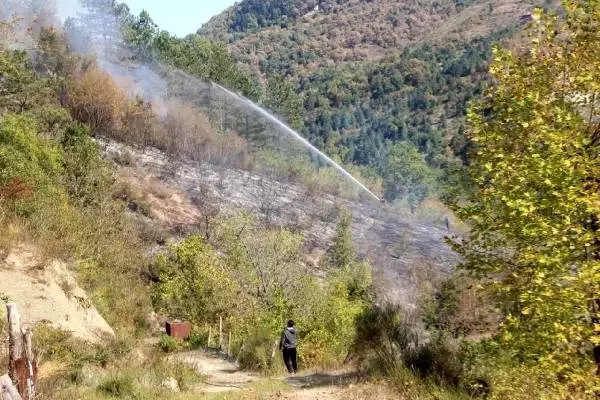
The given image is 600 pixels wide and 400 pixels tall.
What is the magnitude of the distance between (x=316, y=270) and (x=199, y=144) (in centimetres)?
2781

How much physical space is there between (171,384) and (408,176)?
376 ft

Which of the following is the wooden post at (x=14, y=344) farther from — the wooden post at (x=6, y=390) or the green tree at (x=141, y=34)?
the green tree at (x=141, y=34)

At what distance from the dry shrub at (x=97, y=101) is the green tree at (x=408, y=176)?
6612 cm

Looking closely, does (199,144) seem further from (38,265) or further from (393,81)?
(393,81)

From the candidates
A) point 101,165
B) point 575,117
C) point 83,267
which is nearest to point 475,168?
point 575,117

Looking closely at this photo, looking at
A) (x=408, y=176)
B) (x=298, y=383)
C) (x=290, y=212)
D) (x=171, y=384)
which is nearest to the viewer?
(x=171, y=384)

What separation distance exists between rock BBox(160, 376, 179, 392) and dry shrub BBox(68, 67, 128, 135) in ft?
187

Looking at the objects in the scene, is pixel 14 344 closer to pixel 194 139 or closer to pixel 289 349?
pixel 289 349

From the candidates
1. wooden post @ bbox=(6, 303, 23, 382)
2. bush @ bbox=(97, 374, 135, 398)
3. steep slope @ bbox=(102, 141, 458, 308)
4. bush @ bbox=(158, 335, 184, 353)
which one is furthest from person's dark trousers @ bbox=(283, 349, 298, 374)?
steep slope @ bbox=(102, 141, 458, 308)

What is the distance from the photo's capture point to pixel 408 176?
124 m

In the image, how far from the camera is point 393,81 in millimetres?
191625

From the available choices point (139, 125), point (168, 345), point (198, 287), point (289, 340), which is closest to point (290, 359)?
point (289, 340)

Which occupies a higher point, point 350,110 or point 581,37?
point 350,110

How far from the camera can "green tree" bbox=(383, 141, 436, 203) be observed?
12081 centimetres
